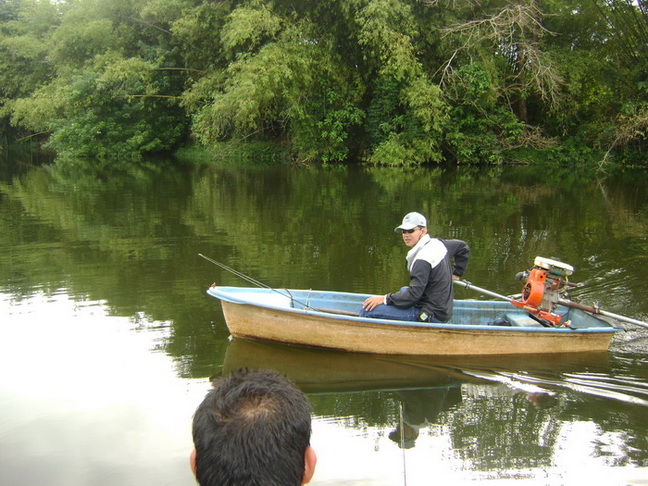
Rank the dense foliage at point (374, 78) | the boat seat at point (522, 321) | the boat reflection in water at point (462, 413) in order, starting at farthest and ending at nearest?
the dense foliage at point (374, 78) → the boat seat at point (522, 321) → the boat reflection in water at point (462, 413)

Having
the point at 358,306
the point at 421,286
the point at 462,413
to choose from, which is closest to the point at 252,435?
the point at 462,413

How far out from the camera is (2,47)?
38188mm

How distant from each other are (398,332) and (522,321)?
1.51 metres

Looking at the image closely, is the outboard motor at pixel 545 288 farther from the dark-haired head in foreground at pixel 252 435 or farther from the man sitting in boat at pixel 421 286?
the dark-haired head in foreground at pixel 252 435

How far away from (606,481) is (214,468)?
3.83 metres

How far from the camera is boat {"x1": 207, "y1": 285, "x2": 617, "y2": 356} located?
20.7 feet

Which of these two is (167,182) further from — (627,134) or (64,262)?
(627,134)

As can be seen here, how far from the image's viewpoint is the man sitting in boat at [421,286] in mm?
6148

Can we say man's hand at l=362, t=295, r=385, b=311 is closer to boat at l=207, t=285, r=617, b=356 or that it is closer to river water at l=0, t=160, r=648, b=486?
boat at l=207, t=285, r=617, b=356

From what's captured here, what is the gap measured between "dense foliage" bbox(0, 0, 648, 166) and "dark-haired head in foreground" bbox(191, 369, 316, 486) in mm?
22984

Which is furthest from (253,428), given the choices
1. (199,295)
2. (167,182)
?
(167,182)

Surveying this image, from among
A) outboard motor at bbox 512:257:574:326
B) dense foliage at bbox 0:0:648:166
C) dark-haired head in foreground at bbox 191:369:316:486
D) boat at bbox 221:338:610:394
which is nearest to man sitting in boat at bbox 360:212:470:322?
boat at bbox 221:338:610:394

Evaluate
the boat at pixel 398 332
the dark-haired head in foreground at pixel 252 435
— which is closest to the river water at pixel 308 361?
the boat at pixel 398 332

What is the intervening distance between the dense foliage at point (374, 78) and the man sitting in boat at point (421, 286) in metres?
18.2
